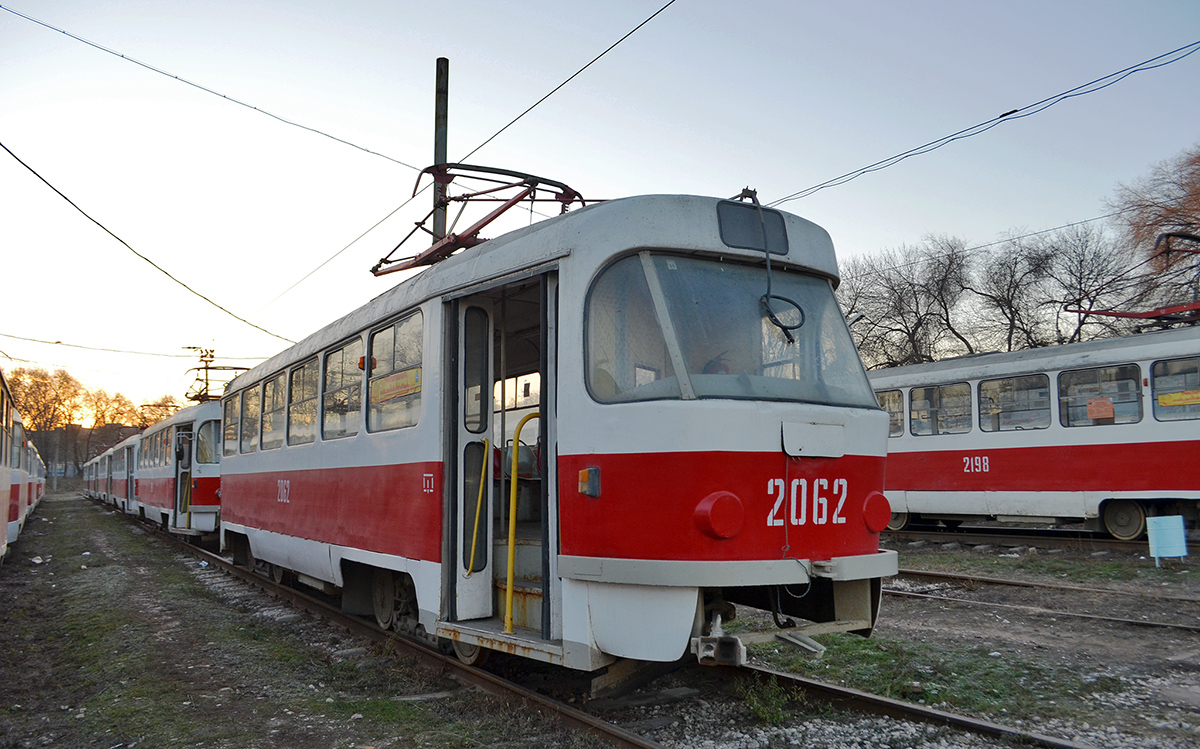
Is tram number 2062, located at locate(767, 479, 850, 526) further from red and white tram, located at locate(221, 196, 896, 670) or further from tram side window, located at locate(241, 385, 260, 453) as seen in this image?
tram side window, located at locate(241, 385, 260, 453)

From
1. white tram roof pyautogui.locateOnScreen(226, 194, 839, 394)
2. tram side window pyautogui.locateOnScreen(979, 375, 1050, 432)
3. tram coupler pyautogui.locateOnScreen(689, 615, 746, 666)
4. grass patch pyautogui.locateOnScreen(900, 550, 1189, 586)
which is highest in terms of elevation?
white tram roof pyautogui.locateOnScreen(226, 194, 839, 394)

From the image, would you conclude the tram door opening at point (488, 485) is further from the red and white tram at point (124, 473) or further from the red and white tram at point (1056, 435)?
the red and white tram at point (124, 473)

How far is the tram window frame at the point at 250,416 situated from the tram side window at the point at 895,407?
9919 mm

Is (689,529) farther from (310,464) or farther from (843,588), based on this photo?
(310,464)

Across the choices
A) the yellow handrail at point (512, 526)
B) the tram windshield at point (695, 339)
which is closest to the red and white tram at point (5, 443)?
the yellow handrail at point (512, 526)

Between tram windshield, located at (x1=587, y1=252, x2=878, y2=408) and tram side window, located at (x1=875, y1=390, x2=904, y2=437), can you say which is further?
tram side window, located at (x1=875, y1=390, x2=904, y2=437)

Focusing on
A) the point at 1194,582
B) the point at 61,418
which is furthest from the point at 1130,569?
the point at 61,418

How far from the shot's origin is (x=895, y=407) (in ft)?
48.8

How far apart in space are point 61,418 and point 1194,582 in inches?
3541

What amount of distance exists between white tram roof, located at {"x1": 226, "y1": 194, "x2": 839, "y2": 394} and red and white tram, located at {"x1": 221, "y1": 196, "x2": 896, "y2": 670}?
14 mm

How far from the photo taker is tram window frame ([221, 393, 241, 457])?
37.6 feet

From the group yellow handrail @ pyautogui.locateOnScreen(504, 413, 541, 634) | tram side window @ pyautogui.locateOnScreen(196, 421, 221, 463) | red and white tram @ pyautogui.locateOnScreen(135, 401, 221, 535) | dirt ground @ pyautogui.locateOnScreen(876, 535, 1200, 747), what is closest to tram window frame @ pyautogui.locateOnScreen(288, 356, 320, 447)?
yellow handrail @ pyautogui.locateOnScreen(504, 413, 541, 634)

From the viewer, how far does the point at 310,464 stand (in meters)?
8.14

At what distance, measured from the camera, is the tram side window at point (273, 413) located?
370 inches
